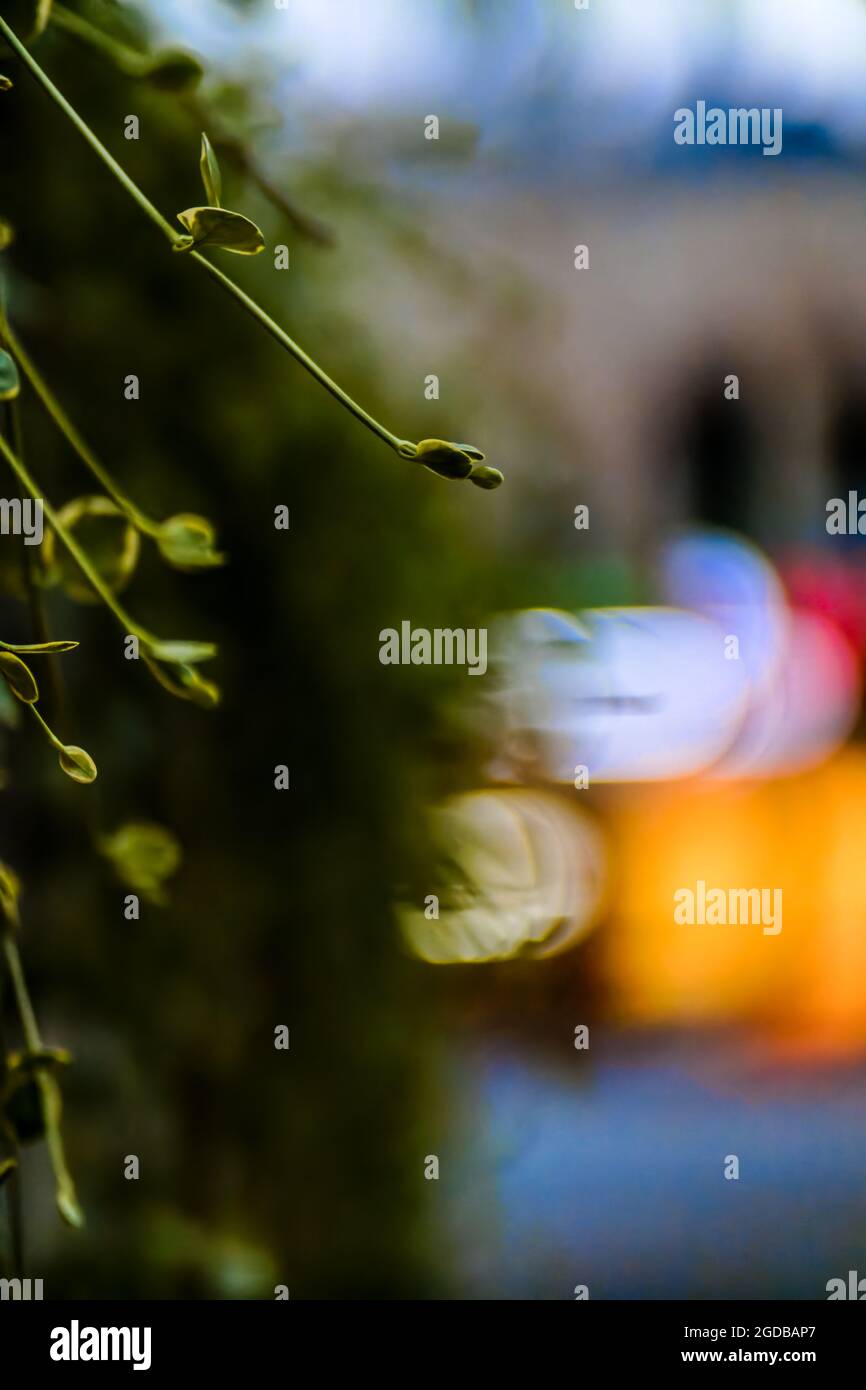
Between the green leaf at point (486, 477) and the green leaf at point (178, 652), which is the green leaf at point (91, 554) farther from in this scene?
the green leaf at point (486, 477)

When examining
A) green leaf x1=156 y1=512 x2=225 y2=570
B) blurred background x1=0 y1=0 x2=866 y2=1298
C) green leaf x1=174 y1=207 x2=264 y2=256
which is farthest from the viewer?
blurred background x1=0 y1=0 x2=866 y2=1298

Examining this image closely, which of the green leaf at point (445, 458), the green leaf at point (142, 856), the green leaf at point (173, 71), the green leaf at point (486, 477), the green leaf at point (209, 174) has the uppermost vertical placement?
the green leaf at point (173, 71)

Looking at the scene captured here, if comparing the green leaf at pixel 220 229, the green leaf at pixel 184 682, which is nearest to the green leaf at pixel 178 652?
the green leaf at pixel 184 682

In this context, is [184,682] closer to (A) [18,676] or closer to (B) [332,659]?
(A) [18,676]

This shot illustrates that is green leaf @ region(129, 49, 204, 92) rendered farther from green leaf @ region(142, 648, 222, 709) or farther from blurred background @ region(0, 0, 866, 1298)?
green leaf @ region(142, 648, 222, 709)

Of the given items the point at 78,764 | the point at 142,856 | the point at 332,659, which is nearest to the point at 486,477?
the point at 78,764

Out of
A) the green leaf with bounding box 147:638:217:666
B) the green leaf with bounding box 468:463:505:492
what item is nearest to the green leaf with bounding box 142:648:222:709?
the green leaf with bounding box 147:638:217:666

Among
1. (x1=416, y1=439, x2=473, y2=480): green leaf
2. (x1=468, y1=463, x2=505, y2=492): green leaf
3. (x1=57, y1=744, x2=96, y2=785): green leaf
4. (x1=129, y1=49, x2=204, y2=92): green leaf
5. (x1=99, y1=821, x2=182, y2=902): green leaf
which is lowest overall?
(x1=57, y1=744, x2=96, y2=785): green leaf
